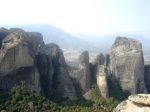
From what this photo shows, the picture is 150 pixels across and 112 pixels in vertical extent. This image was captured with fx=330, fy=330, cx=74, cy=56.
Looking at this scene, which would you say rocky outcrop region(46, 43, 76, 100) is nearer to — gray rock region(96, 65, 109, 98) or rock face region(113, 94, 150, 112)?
gray rock region(96, 65, 109, 98)

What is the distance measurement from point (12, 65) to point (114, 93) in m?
12.4

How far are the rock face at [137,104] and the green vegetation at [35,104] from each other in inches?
776

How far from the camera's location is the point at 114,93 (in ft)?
122

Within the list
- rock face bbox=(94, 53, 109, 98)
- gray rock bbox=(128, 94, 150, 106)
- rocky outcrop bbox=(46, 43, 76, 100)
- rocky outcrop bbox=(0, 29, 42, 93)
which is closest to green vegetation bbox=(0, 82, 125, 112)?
rocky outcrop bbox=(0, 29, 42, 93)

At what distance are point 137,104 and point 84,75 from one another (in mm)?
27819

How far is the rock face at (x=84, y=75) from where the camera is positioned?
37.7 m

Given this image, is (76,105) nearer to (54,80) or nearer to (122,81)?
(54,80)

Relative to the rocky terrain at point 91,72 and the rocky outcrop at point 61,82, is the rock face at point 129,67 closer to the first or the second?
the rocky terrain at point 91,72

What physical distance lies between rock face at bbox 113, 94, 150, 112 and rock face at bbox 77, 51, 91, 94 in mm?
27260

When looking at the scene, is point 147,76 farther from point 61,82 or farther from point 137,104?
point 137,104

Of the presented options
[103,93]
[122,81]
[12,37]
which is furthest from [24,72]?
[122,81]

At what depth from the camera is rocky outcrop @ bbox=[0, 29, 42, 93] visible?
31.0 m

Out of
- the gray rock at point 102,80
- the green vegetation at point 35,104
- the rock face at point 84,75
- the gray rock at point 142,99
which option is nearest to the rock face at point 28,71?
the green vegetation at point 35,104

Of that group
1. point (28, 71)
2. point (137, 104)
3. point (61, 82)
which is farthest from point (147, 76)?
point (137, 104)
